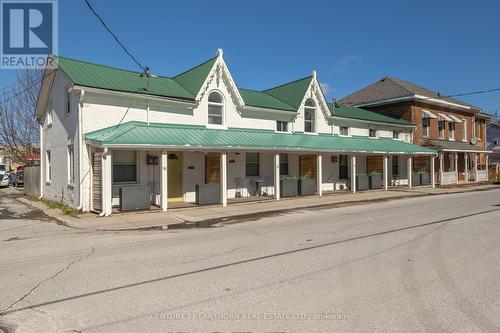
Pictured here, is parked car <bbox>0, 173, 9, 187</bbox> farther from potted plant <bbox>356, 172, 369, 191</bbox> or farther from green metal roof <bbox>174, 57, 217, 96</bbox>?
potted plant <bbox>356, 172, 369, 191</bbox>

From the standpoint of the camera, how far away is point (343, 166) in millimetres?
25094

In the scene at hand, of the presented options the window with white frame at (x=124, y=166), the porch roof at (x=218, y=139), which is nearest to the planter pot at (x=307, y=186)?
the porch roof at (x=218, y=139)

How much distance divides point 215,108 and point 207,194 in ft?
15.9

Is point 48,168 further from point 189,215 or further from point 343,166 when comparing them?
point 343,166

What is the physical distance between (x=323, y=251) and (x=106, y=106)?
11.5 metres

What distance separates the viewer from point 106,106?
51.0 feet

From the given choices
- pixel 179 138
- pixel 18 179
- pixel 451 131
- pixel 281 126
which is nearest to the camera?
pixel 179 138

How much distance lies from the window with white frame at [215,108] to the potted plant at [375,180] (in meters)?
11.1

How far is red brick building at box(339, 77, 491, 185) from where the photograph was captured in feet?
101

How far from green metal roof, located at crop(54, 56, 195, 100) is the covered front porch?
1869 millimetres

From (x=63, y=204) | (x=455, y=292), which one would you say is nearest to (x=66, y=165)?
(x=63, y=204)

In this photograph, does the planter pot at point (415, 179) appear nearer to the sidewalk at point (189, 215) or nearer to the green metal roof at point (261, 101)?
the sidewalk at point (189, 215)

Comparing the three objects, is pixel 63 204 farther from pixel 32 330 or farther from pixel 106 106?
pixel 32 330

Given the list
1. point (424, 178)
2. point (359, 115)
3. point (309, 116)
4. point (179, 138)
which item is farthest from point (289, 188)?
point (424, 178)
